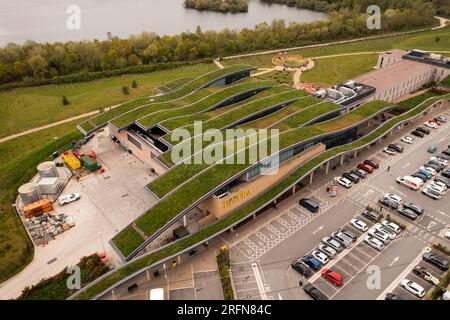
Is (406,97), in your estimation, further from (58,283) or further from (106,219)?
(58,283)

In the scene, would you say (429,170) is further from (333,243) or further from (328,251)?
(328,251)

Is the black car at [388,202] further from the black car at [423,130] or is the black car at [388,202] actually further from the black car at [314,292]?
the black car at [423,130]

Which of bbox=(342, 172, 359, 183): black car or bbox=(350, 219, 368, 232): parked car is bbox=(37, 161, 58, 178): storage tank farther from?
bbox=(342, 172, 359, 183): black car

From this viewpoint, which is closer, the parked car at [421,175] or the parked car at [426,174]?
the parked car at [421,175]

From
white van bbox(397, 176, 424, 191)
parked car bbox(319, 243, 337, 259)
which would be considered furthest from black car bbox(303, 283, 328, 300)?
A: white van bbox(397, 176, 424, 191)

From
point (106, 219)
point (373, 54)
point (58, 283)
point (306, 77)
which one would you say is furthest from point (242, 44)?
point (58, 283)

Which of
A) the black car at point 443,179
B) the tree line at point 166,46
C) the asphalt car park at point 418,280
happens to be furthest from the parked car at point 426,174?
the tree line at point 166,46

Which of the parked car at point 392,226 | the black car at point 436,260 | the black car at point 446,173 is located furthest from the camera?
the black car at point 446,173
